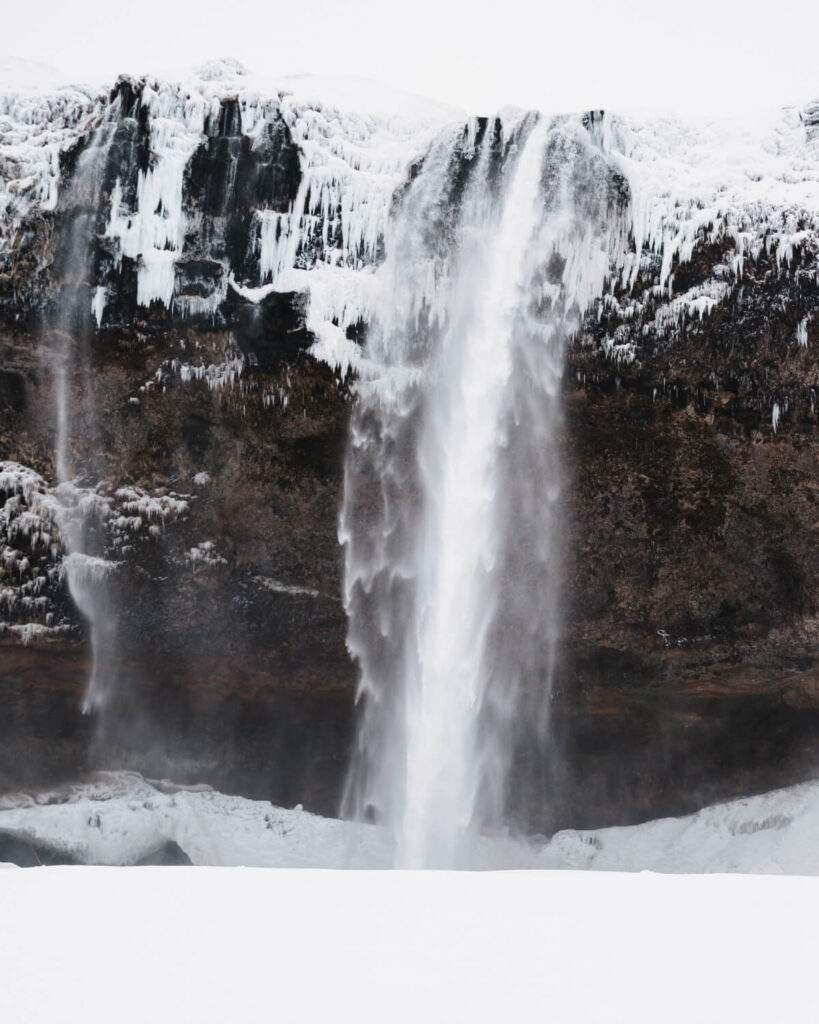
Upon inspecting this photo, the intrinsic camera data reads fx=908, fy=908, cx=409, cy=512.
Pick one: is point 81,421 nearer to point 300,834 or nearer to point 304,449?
point 304,449

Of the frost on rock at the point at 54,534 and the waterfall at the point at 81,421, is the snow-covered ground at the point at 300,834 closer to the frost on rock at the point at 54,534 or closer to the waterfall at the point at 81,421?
the waterfall at the point at 81,421

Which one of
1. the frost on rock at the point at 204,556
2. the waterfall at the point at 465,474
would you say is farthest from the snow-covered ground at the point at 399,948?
the frost on rock at the point at 204,556

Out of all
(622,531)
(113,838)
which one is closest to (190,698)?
(113,838)

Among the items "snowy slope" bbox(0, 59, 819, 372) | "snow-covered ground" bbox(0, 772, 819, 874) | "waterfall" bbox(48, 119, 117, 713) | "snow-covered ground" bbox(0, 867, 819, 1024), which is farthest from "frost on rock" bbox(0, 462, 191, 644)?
"snow-covered ground" bbox(0, 867, 819, 1024)

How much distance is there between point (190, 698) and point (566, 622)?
5800 millimetres

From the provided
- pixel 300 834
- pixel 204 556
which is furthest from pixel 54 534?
pixel 300 834

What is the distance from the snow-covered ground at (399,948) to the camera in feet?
11.6

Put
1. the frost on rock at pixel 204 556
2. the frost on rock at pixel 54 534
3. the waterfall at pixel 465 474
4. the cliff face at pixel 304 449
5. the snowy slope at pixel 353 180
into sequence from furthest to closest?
the frost on rock at pixel 204 556 → the frost on rock at pixel 54 534 → the waterfall at pixel 465 474 → the cliff face at pixel 304 449 → the snowy slope at pixel 353 180

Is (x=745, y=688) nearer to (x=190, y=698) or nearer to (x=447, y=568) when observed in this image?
(x=447, y=568)

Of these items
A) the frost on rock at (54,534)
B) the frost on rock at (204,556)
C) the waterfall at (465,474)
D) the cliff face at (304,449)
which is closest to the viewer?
the cliff face at (304,449)

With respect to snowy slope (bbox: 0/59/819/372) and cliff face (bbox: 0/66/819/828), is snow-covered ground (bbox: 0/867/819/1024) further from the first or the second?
snowy slope (bbox: 0/59/819/372)

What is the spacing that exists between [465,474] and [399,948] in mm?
8759

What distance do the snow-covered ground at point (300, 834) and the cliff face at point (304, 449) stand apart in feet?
1.06

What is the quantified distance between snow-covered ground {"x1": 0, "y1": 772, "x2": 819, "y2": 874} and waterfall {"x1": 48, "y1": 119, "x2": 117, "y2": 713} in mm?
1575
